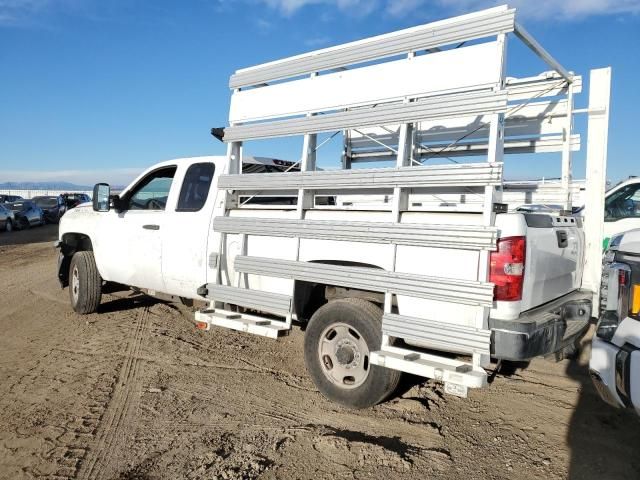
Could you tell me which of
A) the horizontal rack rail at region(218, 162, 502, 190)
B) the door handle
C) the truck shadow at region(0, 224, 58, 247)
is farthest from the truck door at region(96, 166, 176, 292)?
the truck shadow at region(0, 224, 58, 247)

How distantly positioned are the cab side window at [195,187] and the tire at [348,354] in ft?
6.74

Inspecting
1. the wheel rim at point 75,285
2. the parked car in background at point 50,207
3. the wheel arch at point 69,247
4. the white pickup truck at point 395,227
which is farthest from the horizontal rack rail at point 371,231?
the parked car in background at point 50,207

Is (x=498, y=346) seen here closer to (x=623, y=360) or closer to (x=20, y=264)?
(x=623, y=360)

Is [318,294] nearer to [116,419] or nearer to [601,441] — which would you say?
[116,419]

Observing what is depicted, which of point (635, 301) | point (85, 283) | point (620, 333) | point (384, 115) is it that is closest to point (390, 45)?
point (384, 115)

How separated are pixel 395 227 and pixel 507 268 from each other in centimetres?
86

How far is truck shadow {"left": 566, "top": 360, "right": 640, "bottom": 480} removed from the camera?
3.35m

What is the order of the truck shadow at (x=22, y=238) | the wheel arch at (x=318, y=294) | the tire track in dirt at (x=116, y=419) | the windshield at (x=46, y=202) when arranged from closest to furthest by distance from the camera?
the tire track in dirt at (x=116, y=419) → the wheel arch at (x=318, y=294) → the truck shadow at (x=22, y=238) → the windshield at (x=46, y=202)

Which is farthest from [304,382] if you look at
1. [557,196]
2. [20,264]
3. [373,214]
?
[20,264]

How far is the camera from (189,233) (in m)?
5.46

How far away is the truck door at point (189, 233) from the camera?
5367 millimetres

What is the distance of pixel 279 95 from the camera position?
192 inches

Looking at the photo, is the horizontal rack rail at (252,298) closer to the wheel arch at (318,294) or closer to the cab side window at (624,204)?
the wheel arch at (318,294)

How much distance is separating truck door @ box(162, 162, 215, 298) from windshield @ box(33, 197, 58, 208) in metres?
26.6
